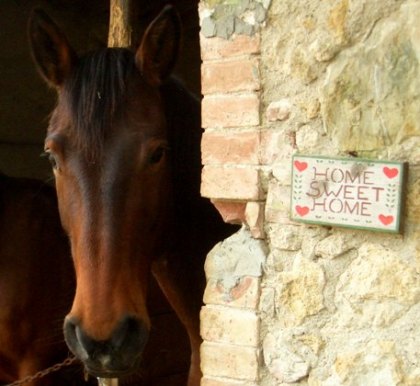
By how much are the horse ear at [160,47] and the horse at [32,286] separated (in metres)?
1.55

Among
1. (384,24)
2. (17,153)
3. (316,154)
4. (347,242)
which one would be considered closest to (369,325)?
(347,242)

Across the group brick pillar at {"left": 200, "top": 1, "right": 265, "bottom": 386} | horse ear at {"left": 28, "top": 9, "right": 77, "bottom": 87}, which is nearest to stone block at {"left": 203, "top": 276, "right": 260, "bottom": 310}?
brick pillar at {"left": 200, "top": 1, "right": 265, "bottom": 386}

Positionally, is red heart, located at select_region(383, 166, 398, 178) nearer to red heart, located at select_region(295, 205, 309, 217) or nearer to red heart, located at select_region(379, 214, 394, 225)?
red heart, located at select_region(379, 214, 394, 225)

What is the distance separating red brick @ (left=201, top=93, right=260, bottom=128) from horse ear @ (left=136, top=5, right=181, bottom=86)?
69 centimetres

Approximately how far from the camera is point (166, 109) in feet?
9.60

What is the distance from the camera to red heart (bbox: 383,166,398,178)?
1.78m

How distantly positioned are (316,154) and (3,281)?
7.97 ft

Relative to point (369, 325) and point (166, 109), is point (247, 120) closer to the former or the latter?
point (369, 325)

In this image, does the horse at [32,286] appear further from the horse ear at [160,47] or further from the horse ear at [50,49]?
the horse ear at [160,47]

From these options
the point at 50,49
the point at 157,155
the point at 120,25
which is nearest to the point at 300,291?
the point at 157,155

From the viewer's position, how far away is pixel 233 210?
214 cm

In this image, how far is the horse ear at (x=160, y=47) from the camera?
2.71 meters

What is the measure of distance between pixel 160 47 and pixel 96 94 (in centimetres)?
44

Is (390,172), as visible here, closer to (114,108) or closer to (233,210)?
(233,210)
